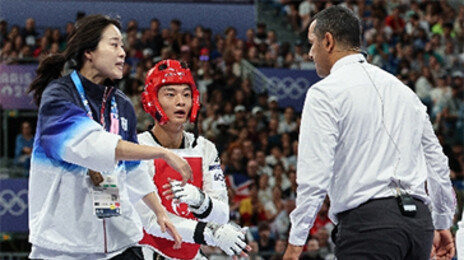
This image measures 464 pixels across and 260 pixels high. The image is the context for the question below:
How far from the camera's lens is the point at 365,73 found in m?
4.45

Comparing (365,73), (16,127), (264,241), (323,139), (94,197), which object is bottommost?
(264,241)

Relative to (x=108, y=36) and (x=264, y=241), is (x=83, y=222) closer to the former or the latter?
(x=108, y=36)

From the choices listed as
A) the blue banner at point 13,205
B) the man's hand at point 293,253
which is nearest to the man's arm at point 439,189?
the man's hand at point 293,253

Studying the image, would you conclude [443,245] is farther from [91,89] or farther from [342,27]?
[91,89]

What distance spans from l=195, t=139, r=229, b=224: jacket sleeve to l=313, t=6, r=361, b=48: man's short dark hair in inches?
60.8

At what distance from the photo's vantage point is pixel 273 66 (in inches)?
658

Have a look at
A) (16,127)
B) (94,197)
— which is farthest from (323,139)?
(16,127)

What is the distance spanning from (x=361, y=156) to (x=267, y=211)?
27.4ft

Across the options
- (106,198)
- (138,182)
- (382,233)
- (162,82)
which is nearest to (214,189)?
(162,82)

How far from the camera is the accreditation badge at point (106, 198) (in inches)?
165

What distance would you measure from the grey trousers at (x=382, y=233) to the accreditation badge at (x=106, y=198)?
1.18 meters

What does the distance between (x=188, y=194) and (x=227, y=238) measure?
1.47 ft

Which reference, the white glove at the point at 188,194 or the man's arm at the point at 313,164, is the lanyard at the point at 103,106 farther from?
the man's arm at the point at 313,164

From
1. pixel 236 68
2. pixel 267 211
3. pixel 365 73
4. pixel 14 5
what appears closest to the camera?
pixel 365 73
